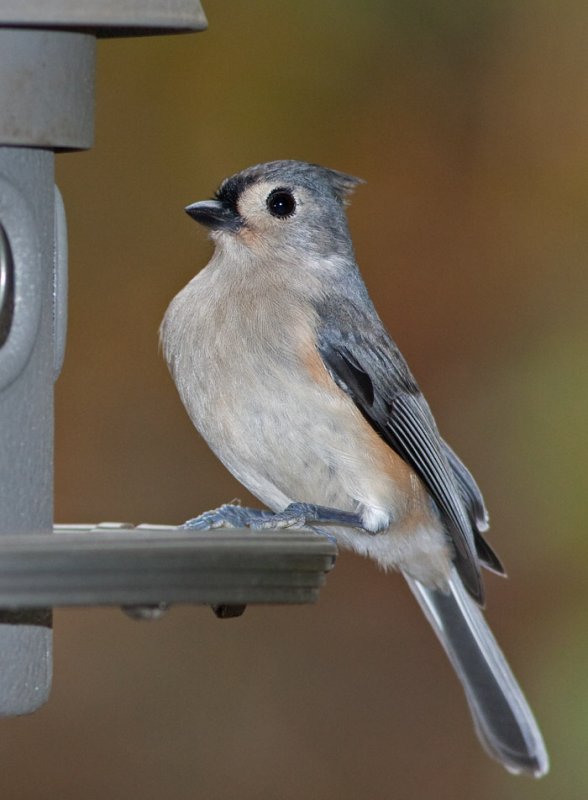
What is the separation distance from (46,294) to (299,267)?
1.47 m

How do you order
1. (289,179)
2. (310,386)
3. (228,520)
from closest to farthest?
(228,520)
(310,386)
(289,179)

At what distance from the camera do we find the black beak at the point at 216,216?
5.12 metres

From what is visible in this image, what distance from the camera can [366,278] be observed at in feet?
25.7

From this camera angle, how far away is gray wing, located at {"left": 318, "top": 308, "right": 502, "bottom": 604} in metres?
4.97

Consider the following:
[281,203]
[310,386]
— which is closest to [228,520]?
[310,386]

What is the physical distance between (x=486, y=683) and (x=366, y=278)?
242 centimetres

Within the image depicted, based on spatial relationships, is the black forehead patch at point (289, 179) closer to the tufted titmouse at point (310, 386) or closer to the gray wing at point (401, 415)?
the tufted titmouse at point (310, 386)

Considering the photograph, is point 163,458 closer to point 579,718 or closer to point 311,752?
point 311,752

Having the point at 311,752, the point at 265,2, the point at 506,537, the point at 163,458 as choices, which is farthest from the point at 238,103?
the point at 311,752

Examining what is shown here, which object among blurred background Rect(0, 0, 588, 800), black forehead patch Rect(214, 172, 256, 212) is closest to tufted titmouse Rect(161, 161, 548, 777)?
black forehead patch Rect(214, 172, 256, 212)

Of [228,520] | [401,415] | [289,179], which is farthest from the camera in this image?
[289,179]

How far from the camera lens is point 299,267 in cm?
524

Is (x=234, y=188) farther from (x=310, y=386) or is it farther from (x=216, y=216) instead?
(x=310, y=386)

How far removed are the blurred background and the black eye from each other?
2.16m
